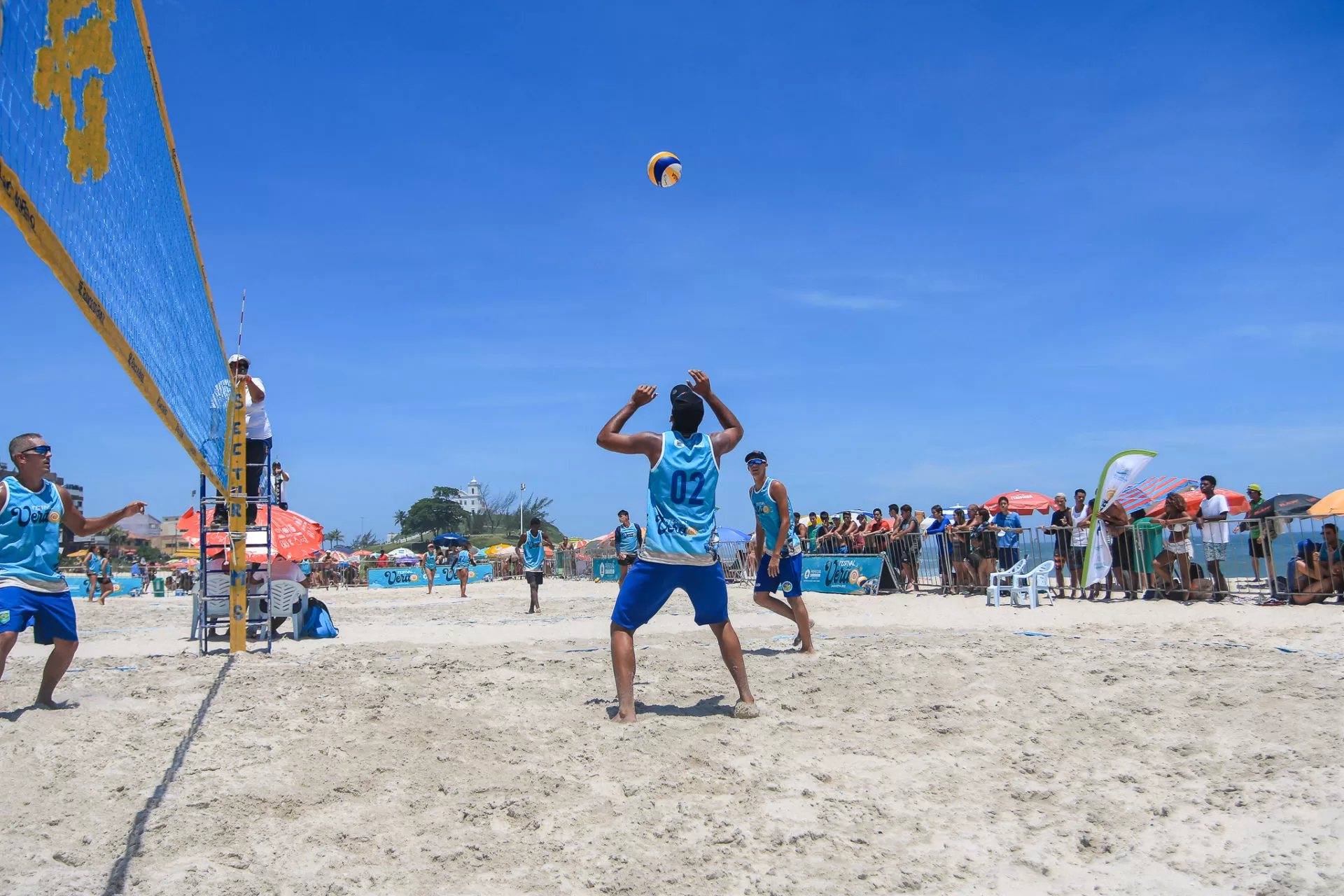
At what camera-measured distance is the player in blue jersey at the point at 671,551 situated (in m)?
4.32

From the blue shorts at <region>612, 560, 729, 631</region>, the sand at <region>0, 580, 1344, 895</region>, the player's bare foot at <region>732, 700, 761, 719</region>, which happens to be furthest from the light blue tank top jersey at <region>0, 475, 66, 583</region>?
the player's bare foot at <region>732, 700, 761, 719</region>

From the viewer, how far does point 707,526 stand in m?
4.41

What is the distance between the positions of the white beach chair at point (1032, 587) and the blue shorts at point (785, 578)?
18.1ft

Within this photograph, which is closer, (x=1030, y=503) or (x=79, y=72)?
(x=79, y=72)

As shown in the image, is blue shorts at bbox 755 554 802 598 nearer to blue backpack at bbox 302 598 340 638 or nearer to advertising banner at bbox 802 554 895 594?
blue backpack at bbox 302 598 340 638

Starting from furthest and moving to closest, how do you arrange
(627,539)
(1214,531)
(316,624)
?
(627,539) < (1214,531) < (316,624)

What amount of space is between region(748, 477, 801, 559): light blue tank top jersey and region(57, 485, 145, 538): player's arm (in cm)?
392

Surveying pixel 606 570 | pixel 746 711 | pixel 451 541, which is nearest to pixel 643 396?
pixel 746 711

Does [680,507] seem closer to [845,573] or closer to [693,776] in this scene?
[693,776]

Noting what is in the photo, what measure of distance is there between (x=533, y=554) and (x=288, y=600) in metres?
5.58

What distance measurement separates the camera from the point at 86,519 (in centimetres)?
Answer: 480

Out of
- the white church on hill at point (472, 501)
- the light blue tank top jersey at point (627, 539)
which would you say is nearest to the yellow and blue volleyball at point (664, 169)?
the light blue tank top jersey at point (627, 539)

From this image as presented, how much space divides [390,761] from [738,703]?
1669 millimetres

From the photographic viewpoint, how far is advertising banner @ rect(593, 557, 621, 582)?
75.3 ft
